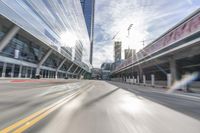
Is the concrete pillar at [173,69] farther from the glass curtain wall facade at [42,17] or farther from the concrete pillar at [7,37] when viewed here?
the concrete pillar at [7,37]

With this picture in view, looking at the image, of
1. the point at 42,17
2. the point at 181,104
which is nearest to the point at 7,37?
the point at 42,17

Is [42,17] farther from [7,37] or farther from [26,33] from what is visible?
[7,37]

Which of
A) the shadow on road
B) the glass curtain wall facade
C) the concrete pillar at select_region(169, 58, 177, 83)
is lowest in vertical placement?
the shadow on road

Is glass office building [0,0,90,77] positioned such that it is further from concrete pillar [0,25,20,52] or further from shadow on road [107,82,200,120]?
shadow on road [107,82,200,120]

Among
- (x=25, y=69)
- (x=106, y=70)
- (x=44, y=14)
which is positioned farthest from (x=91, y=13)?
(x=25, y=69)

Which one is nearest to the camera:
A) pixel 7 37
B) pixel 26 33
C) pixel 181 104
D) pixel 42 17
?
pixel 181 104

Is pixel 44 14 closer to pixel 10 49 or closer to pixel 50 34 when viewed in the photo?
pixel 50 34

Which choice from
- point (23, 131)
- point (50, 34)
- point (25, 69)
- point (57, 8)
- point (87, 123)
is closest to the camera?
point (23, 131)

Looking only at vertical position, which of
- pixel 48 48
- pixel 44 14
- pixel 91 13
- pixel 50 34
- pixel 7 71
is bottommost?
pixel 7 71

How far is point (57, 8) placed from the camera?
182 feet

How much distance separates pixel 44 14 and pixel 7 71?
2211 centimetres

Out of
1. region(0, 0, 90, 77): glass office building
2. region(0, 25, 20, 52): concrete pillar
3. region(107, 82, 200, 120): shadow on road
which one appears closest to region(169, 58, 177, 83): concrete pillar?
region(107, 82, 200, 120): shadow on road

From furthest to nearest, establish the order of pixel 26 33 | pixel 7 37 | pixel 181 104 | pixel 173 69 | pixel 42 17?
1. pixel 42 17
2. pixel 26 33
3. pixel 7 37
4. pixel 173 69
5. pixel 181 104

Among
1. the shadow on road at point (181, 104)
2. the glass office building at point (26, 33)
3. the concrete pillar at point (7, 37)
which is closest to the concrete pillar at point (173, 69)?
the shadow on road at point (181, 104)
